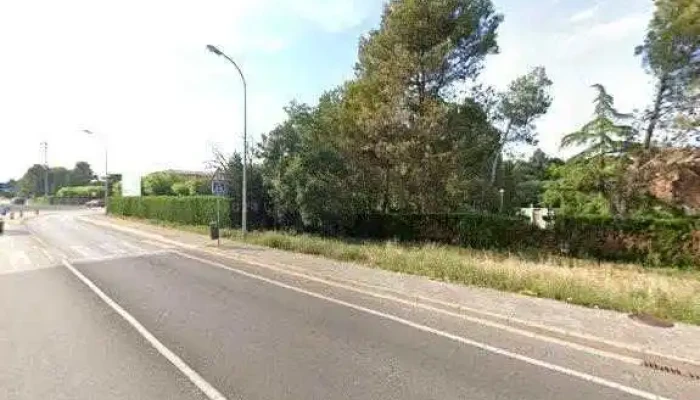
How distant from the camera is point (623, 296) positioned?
421 inches

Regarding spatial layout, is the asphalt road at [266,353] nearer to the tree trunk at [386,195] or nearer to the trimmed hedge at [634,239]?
the trimmed hedge at [634,239]

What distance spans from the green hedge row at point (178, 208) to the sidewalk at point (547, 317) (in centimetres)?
1775

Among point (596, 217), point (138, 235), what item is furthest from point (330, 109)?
point (596, 217)

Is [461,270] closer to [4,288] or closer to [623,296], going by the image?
[623,296]

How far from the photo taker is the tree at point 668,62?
2875 centimetres

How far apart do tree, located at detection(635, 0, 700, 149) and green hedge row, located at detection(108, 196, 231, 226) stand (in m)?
23.7

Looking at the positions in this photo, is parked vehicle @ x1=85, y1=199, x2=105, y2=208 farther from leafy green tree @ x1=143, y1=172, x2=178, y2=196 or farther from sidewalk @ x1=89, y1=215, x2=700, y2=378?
sidewalk @ x1=89, y1=215, x2=700, y2=378

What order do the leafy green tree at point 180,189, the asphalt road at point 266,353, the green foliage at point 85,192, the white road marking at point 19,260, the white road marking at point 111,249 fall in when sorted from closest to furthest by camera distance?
the asphalt road at point 266,353
the white road marking at point 19,260
the white road marking at point 111,249
the leafy green tree at point 180,189
the green foliage at point 85,192

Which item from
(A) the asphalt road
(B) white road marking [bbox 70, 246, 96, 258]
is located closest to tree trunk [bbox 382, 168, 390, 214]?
(B) white road marking [bbox 70, 246, 96, 258]

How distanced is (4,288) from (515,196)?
53.5 m

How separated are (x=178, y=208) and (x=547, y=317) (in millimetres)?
33991

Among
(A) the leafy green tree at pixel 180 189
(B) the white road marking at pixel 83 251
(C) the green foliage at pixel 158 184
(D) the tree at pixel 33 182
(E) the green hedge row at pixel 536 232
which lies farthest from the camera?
(D) the tree at pixel 33 182

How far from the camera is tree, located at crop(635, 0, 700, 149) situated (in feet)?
94.3

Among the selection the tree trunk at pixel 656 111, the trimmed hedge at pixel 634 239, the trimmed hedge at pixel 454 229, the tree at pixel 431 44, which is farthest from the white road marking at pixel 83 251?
the tree trunk at pixel 656 111
